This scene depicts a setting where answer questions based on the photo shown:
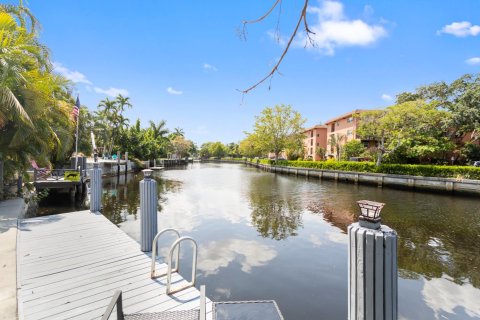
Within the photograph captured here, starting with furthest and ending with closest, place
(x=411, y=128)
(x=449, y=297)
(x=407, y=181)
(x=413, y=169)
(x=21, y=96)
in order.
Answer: (x=411, y=128), (x=413, y=169), (x=407, y=181), (x=21, y=96), (x=449, y=297)

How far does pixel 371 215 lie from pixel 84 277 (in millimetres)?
4613

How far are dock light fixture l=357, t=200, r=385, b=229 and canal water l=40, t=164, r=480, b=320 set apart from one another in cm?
375

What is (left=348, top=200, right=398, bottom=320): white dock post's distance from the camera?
1.88 m

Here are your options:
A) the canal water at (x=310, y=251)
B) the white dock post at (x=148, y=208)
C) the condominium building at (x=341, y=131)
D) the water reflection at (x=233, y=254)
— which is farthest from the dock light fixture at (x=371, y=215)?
the condominium building at (x=341, y=131)

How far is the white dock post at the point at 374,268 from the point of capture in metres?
1.88

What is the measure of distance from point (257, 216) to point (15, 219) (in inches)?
358

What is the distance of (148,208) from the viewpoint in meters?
5.45

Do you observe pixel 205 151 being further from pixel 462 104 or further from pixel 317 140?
pixel 462 104

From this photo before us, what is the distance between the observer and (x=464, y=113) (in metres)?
28.5

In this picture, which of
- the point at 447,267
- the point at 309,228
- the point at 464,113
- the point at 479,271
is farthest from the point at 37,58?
the point at 464,113

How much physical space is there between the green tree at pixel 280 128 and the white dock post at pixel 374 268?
1972 inches

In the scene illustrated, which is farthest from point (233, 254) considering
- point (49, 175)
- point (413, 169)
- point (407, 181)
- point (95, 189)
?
point (413, 169)

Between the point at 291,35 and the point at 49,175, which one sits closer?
the point at 291,35

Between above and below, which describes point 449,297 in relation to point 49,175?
below
